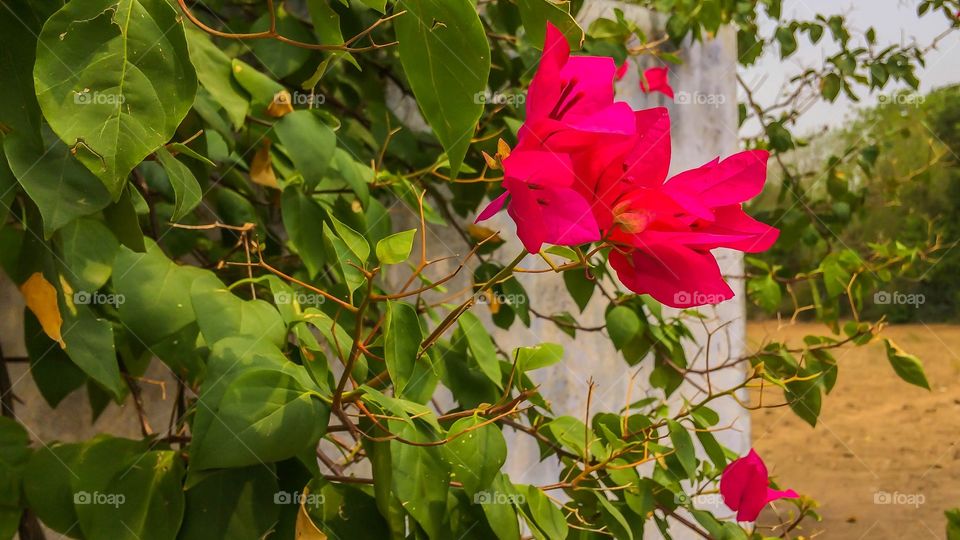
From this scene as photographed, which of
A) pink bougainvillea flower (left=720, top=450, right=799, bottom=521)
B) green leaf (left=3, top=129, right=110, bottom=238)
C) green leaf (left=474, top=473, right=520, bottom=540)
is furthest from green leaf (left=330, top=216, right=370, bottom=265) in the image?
pink bougainvillea flower (left=720, top=450, right=799, bottom=521)

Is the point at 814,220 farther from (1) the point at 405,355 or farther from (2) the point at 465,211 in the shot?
(1) the point at 405,355

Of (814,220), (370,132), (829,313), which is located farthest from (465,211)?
(814,220)

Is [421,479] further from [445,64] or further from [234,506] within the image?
[445,64]

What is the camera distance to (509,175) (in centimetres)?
37

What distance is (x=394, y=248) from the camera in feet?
1.64

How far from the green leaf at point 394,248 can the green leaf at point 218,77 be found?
1.15 feet

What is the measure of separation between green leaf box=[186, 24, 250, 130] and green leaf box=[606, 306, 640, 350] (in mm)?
514

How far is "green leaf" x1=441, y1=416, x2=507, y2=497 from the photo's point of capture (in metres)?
0.63

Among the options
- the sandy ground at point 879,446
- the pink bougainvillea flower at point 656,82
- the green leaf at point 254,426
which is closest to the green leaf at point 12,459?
the green leaf at point 254,426

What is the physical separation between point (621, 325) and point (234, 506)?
609mm

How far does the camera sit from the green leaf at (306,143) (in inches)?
31.5

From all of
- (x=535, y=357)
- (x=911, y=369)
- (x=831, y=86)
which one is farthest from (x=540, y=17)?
(x=831, y=86)

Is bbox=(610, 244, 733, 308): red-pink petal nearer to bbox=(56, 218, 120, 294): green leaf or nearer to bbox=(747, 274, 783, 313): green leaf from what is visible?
bbox=(56, 218, 120, 294): green leaf

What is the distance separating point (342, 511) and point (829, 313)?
1.24 metres
